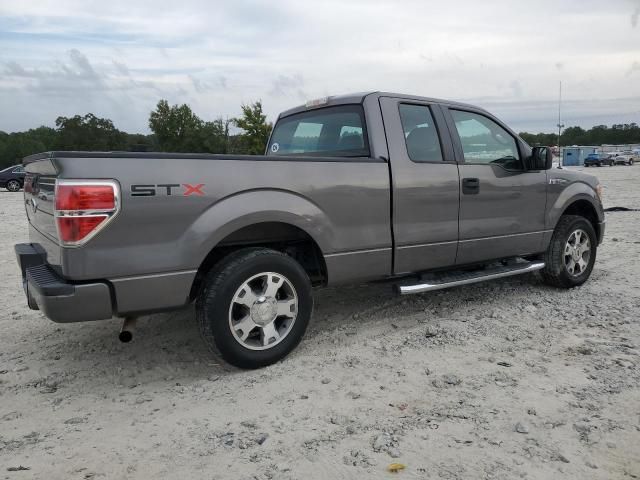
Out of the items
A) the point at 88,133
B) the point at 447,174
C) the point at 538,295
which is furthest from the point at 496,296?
the point at 88,133

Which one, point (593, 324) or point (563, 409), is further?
point (593, 324)

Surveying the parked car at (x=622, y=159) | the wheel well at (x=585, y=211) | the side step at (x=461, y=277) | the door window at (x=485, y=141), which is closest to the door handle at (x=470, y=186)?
the door window at (x=485, y=141)

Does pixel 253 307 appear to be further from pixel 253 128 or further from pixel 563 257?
pixel 253 128

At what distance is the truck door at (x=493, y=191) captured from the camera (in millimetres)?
4527

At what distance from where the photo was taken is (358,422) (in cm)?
284

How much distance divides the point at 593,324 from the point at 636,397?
1371 mm

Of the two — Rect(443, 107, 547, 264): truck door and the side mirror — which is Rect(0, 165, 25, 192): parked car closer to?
Rect(443, 107, 547, 264): truck door

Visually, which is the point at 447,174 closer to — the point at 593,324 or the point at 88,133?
the point at 593,324

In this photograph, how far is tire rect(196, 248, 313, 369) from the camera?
330 centimetres

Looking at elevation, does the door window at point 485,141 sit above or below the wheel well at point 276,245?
above

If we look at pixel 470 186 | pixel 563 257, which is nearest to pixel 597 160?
pixel 563 257

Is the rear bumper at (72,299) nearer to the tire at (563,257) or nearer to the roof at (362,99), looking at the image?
the roof at (362,99)

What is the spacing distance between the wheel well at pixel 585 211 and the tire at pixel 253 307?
348cm

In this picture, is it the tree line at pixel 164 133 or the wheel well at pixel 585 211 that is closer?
the wheel well at pixel 585 211
